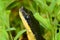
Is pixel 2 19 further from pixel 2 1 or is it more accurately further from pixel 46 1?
pixel 46 1

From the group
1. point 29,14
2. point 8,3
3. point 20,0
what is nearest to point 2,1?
point 8,3

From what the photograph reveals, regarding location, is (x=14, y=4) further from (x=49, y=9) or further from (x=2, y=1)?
(x=49, y=9)

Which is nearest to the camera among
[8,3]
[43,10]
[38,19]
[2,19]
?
[38,19]

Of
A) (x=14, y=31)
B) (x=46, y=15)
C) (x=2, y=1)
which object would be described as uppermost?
(x=2, y=1)

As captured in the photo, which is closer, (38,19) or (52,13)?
(38,19)

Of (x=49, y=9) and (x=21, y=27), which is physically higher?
(x=49, y=9)

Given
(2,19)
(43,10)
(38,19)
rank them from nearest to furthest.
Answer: (38,19) < (2,19) < (43,10)

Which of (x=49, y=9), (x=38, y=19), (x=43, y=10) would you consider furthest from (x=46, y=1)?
(x=38, y=19)

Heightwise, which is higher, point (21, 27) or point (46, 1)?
point (46, 1)

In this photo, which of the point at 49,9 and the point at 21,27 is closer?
the point at 49,9
